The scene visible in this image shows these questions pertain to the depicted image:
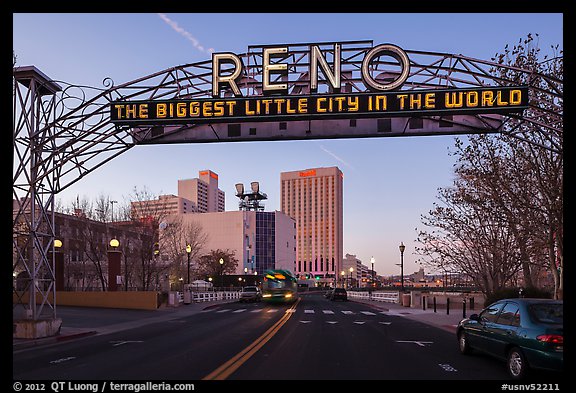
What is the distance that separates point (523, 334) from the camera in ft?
33.3

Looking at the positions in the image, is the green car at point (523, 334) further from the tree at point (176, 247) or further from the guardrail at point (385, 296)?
the tree at point (176, 247)

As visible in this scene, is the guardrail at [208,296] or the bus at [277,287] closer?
the bus at [277,287]

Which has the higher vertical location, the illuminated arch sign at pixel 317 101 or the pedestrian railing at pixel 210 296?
the illuminated arch sign at pixel 317 101

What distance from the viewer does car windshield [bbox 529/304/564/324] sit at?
Answer: 401 inches

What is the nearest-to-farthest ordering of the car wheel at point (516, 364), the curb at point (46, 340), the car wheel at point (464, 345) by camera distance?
the car wheel at point (516, 364), the car wheel at point (464, 345), the curb at point (46, 340)

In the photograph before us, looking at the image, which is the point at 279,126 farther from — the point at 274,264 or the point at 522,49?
the point at 274,264

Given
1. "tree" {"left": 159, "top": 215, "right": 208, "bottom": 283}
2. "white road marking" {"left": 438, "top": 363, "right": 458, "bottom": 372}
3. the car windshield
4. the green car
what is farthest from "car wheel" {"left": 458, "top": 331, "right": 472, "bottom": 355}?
"tree" {"left": 159, "top": 215, "right": 208, "bottom": 283}

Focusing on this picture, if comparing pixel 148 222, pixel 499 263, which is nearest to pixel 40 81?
pixel 499 263

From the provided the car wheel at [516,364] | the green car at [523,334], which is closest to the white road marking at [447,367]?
the green car at [523,334]

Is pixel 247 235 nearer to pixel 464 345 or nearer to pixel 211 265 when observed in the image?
pixel 211 265

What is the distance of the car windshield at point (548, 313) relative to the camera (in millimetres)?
10195

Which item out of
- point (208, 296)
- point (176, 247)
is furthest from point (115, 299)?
point (176, 247)
